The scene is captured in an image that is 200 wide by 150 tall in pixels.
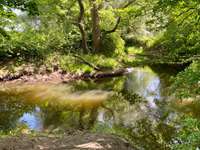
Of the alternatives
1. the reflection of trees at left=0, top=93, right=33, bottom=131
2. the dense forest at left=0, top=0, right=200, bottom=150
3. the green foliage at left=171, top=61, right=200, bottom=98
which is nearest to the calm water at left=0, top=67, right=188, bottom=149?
the reflection of trees at left=0, top=93, right=33, bottom=131

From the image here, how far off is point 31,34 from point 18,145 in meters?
15.2

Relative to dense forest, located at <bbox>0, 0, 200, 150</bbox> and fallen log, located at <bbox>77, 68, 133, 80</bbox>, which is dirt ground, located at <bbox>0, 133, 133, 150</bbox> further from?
fallen log, located at <bbox>77, 68, 133, 80</bbox>

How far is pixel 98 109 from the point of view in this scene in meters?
13.8

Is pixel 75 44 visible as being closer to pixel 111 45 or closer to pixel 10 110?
pixel 111 45

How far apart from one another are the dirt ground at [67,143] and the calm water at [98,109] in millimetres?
1275

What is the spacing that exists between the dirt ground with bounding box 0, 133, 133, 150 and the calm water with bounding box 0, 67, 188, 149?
128cm

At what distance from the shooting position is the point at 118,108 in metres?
13.9

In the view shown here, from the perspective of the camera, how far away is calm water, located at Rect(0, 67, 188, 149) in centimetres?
1089

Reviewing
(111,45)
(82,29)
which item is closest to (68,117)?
(82,29)

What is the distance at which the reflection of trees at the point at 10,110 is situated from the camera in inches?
470

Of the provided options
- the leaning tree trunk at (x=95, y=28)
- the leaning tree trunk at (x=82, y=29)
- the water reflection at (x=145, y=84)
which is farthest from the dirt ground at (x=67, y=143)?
the leaning tree trunk at (x=95, y=28)

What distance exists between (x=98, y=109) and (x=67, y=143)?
6.23m

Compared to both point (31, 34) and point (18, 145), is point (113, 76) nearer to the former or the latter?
point (31, 34)

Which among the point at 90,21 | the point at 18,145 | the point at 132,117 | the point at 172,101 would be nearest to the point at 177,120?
the point at 132,117
